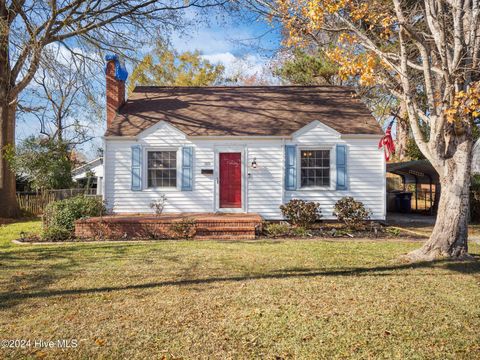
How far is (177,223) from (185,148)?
141 inches

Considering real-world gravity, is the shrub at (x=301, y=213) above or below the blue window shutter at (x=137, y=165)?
below

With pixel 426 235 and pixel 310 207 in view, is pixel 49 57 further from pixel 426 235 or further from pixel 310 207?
pixel 426 235

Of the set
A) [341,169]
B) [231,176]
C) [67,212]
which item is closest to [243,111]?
[231,176]

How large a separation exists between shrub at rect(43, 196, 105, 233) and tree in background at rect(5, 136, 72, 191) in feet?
23.2

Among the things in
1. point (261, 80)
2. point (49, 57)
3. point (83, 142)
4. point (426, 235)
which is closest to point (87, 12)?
point (49, 57)

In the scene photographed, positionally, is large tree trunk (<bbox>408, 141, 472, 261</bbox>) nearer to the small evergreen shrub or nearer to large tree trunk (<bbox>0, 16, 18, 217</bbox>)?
the small evergreen shrub

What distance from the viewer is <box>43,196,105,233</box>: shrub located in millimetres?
10180

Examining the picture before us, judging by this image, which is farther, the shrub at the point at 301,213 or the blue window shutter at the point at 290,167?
the blue window shutter at the point at 290,167

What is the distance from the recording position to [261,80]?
109 ft

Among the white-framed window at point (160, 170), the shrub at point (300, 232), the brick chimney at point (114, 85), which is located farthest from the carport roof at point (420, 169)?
the brick chimney at point (114, 85)

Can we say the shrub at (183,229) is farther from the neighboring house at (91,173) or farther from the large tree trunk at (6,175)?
the neighboring house at (91,173)

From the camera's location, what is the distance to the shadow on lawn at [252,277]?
4.97m

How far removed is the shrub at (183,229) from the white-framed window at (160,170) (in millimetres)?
3123

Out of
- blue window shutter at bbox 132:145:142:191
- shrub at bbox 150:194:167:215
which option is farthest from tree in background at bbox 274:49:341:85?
shrub at bbox 150:194:167:215
